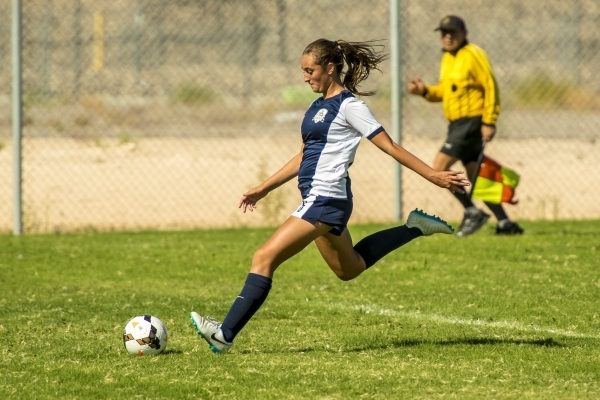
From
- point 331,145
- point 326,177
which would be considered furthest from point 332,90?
point 326,177

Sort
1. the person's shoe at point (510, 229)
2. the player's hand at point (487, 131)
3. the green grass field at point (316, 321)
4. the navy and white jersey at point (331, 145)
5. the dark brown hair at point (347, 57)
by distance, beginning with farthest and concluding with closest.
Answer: the person's shoe at point (510, 229) < the player's hand at point (487, 131) < the dark brown hair at point (347, 57) < the navy and white jersey at point (331, 145) < the green grass field at point (316, 321)

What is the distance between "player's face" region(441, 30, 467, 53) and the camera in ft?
34.7

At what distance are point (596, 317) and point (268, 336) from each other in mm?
2203

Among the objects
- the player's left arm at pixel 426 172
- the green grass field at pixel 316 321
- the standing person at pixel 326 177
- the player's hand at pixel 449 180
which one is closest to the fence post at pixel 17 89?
the green grass field at pixel 316 321

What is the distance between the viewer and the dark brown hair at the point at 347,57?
19.0ft

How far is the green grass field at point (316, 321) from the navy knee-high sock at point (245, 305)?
0.54ft

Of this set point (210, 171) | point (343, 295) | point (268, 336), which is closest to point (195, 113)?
point (210, 171)

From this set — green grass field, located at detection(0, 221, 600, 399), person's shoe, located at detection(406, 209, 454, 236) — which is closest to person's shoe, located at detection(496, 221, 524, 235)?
green grass field, located at detection(0, 221, 600, 399)

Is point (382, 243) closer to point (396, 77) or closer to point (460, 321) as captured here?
point (460, 321)

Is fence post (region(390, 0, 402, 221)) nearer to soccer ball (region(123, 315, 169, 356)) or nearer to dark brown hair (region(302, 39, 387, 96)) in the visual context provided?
dark brown hair (region(302, 39, 387, 96))

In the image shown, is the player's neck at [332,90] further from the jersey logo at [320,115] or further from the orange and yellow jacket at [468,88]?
the orange and yellow jacket at [468,88]

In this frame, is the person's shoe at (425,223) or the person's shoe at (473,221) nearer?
the person's shoe at (425,223)

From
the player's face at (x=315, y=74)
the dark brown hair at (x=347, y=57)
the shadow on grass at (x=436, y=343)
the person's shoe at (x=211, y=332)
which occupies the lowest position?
the shadow on grass at (x=436, y=343)

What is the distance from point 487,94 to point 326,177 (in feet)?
17.0
